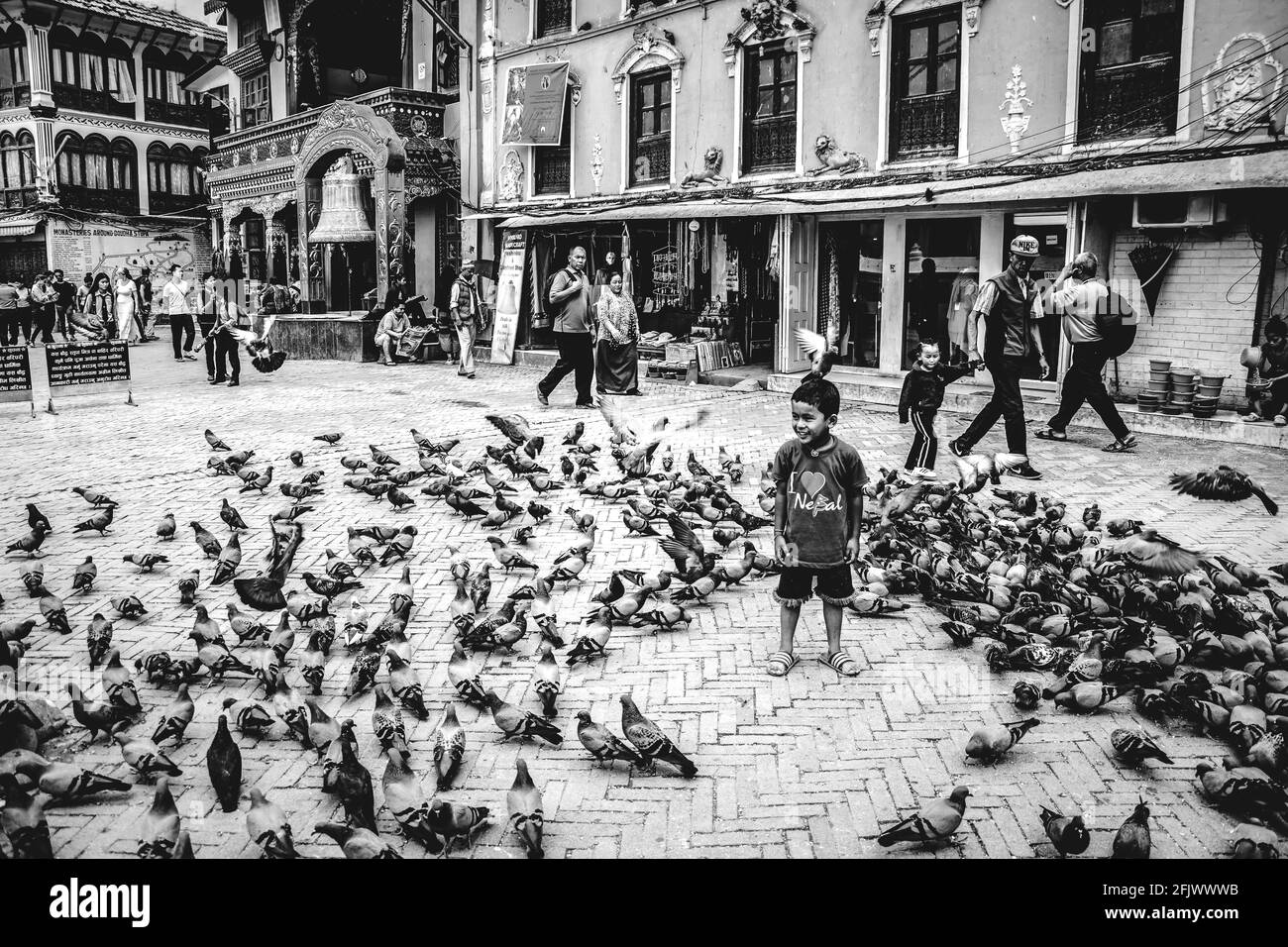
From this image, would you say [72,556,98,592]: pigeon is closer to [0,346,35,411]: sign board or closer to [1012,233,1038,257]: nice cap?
[0,346,35,411]: sign board

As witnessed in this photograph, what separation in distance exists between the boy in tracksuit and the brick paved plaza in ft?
4.00

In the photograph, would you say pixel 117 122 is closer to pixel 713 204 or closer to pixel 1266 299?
pixel 713 204

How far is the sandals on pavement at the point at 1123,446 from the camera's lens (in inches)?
401

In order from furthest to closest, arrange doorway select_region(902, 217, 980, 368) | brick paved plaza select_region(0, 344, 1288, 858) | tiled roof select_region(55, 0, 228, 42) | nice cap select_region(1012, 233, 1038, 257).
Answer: tiled roof select_region(55, 0, 228, 42), doorway select_region(902, 217, 980, 368), nice cap select_region(1012, 233, 1038, 257), brick paved plaza select_region(0, 344, 1288, 858)

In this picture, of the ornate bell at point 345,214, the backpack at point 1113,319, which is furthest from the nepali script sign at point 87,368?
the backpack at point 1113,319

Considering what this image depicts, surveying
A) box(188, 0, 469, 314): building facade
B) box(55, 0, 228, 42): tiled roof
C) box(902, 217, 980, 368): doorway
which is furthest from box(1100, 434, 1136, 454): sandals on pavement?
box(55, 0, 228, 42): tiled roof

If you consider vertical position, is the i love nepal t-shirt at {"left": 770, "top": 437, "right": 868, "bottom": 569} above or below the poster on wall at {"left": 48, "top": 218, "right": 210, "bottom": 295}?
below

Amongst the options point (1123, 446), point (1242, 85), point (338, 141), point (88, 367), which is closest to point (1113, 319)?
point (1123, 446)

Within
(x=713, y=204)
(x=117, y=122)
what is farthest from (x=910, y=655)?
(x=117, y=122)

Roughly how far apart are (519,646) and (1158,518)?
5.50 metres

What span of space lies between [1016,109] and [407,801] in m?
13.6

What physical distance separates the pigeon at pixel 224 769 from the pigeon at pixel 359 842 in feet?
2.04

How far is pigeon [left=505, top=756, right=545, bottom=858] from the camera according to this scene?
3066 millimetres

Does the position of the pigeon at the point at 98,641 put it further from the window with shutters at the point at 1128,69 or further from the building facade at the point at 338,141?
the building facade at the point at 338,141
